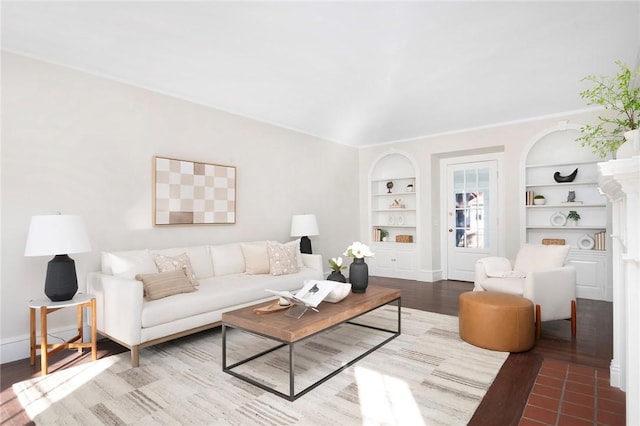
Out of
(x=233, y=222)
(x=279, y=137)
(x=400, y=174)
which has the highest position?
(x=279, y=137)

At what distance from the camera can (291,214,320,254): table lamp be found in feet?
17.1

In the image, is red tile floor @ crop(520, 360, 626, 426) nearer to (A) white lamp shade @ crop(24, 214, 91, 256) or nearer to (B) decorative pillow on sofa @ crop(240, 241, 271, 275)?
(B) decorative pillow on sofa @ crop(240, 241, 271, 275)

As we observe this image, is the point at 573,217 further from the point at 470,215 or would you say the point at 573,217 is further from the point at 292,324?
the point at 292,324

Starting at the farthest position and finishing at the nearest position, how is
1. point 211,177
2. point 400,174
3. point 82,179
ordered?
point 400,174 → point 211,177 → point 82,179

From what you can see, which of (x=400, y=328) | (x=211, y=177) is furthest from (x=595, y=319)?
(x=211, y=177)

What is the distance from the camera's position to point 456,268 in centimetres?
626

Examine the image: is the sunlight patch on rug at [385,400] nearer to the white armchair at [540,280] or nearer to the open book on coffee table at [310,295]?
the open book on coffee table at [310,295]

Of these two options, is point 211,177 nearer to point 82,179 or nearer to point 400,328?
point 82,179

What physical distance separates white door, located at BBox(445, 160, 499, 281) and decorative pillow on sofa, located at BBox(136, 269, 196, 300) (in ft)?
15.4

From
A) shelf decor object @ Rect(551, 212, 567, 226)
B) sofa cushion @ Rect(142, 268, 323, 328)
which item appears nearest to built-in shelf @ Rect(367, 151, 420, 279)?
shelf decor object @ Rect(551, 212, 567, 226)

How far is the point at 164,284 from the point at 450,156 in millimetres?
5137

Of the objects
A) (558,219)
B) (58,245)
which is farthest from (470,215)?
(58,245)

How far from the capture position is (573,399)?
2.16 m

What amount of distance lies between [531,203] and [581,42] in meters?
2.51
